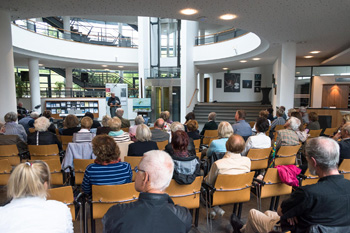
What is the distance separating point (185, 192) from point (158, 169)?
1.30 m

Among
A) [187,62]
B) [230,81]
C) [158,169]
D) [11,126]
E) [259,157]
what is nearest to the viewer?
[158,169]

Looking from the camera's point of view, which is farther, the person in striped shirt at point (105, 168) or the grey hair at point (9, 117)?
the grey hair at point (9, 117)

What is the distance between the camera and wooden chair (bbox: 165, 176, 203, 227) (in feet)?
8.46

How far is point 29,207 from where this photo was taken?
1.46m

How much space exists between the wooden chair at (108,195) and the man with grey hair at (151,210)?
0.87 meters

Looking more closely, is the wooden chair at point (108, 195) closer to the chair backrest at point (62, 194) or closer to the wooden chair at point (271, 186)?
the chair backrest at point (62, 194)

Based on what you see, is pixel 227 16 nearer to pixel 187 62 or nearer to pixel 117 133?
pixel 117 133

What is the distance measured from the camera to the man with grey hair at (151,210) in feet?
4.24

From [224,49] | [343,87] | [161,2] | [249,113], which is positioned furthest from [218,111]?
[161,2]

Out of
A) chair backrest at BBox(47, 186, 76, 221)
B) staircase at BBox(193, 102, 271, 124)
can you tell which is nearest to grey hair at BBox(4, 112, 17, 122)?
chair backrest at BBox(47, 186, 76, 221)

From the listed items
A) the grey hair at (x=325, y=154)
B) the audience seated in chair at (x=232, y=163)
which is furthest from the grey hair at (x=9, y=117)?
the grey hair at (x=325, y=154)

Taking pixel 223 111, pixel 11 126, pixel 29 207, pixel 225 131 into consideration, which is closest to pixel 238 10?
pixel 225 131

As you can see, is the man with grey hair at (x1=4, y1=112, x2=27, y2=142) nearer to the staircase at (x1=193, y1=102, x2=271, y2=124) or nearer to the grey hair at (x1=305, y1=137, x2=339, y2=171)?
the grey hair at (x1=305, y1=137, x2=339, y2=171)

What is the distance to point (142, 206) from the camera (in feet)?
4.39
